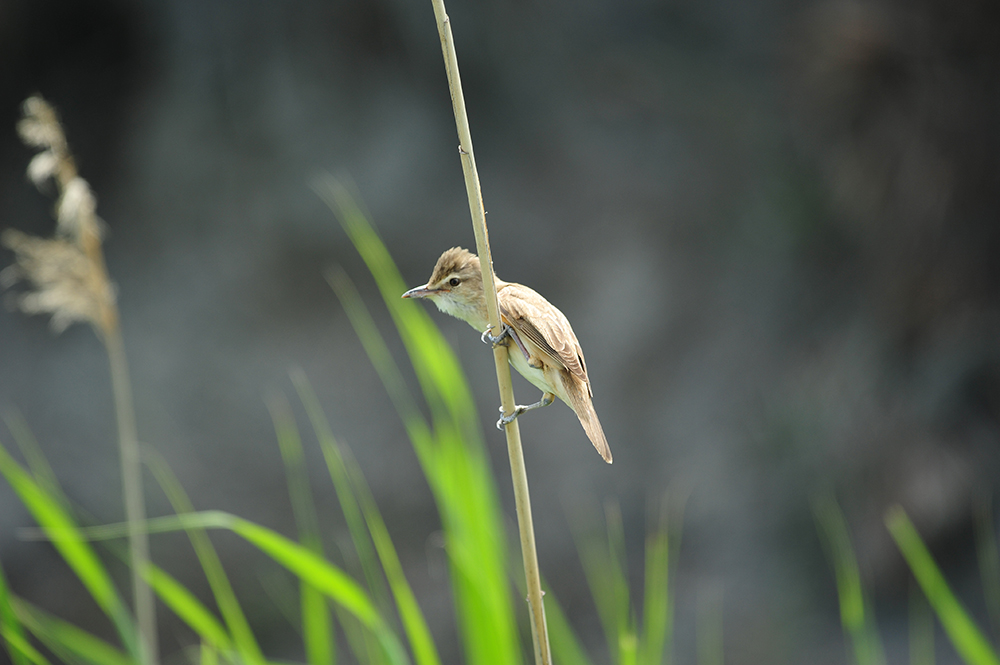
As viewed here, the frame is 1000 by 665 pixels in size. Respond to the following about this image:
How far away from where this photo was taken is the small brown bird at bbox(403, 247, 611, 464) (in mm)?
616

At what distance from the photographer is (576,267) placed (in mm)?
2855

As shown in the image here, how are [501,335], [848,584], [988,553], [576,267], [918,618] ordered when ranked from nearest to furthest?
[501,335]
[848,584]
[988,553]
[918,618]
[576,267]

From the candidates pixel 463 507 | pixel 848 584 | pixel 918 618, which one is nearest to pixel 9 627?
pixel 463 507

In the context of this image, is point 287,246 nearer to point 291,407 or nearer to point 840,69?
point 291,407

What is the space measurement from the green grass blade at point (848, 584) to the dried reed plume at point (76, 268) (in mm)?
809

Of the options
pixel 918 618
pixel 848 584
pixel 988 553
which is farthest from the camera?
pixel 918 618

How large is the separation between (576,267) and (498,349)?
230 centimetres

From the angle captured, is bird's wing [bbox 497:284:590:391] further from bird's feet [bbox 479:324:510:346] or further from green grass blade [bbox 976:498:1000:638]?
green grass blade [bbox 976:498:1000:638]

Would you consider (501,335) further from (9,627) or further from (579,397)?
(9,627)

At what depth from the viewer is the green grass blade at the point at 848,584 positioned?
85 centimetres

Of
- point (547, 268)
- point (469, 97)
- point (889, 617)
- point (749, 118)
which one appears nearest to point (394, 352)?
point (547, 268)

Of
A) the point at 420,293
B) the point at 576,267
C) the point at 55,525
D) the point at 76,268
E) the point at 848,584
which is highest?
the point at 576,267

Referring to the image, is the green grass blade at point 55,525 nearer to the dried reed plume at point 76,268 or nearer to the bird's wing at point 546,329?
the dried reed plume at point 76,268

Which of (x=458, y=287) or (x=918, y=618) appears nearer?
(x=458, y=287)
